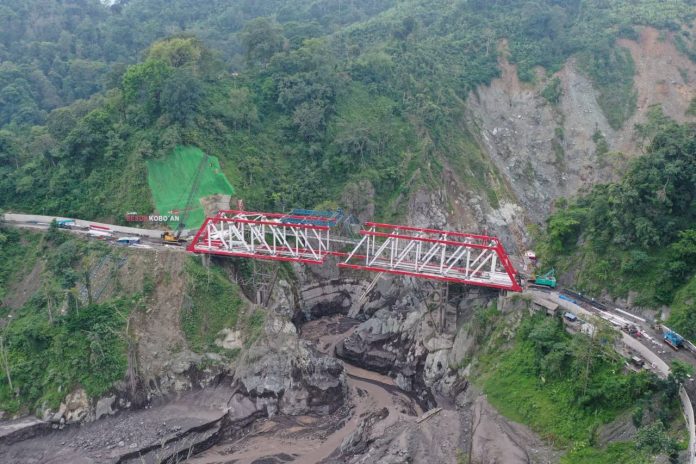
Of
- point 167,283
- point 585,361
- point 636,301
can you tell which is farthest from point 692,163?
point 167,283

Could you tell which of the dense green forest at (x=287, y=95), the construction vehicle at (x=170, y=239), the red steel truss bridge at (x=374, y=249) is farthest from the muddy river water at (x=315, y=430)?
the dense green forest at (x=287, y=95)

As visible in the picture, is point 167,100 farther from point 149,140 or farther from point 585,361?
point 585,361

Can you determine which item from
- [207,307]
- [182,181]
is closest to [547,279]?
[207,307]

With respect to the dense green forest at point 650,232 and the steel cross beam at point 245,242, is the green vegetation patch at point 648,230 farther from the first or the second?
the steel cross beam at point 245,242

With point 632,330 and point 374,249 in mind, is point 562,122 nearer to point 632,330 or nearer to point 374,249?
point 374,249

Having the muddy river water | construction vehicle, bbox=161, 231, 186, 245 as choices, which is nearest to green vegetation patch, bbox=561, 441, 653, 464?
the muddy river water

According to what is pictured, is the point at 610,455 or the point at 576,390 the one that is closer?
the point at 610,455
